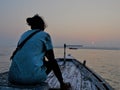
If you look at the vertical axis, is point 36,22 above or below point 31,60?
above

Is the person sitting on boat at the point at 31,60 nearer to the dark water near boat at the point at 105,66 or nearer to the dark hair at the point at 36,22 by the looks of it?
the dark hair at the point at 36,22

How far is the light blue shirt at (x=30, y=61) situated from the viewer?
3.69 metres

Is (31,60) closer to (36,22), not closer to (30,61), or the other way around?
(30,61)

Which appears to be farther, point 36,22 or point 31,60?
point 36,22

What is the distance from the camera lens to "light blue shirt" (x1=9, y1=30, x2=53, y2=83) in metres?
3.69

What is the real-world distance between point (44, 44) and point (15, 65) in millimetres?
528

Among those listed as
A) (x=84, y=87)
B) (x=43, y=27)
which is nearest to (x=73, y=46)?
(x=84, y=87)

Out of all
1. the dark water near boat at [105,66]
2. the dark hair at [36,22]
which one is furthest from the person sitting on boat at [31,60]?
the dark water near boat at [105,66]

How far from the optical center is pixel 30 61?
12.1 feet

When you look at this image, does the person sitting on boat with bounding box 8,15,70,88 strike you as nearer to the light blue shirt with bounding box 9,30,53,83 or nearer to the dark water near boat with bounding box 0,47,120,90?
the light blue shirt with bounding box 9,30,53,83

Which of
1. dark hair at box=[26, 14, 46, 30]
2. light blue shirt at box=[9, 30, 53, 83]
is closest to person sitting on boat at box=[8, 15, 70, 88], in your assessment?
light blue shirt at box=[9, 30, 53, 83]

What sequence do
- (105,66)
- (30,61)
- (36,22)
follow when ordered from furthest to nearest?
(105,66), (36,22), (30,61)

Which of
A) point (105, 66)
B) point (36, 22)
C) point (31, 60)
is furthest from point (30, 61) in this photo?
point (105, 66)

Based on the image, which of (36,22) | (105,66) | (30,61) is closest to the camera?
(30,61)
